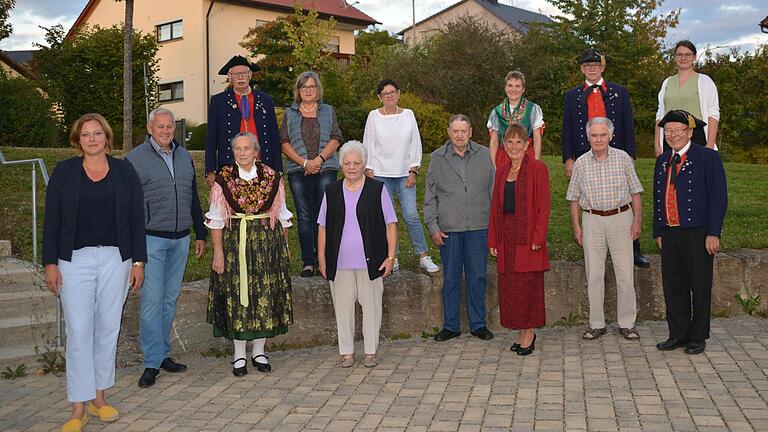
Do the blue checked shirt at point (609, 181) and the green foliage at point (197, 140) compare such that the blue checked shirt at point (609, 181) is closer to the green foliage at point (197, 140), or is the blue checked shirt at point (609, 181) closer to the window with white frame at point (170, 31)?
the green foliage at point (197, 140)

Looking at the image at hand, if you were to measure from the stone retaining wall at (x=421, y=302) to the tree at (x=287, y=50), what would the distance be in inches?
899

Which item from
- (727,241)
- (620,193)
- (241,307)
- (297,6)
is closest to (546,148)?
(297,6)

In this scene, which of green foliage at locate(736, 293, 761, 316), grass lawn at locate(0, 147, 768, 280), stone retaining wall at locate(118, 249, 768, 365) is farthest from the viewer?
grass lawn at locate(0, 147, 768, 280)

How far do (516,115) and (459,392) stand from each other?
307 centimetres

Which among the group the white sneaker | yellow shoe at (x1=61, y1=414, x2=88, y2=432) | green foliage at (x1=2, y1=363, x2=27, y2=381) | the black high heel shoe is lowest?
yellow shoe at (x1=61, y1=414, x2=88, y2=432)

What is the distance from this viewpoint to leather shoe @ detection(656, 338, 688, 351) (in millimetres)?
6973

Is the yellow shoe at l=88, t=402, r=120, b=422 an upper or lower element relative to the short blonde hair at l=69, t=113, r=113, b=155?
lower

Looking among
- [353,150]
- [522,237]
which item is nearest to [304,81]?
[353,150]

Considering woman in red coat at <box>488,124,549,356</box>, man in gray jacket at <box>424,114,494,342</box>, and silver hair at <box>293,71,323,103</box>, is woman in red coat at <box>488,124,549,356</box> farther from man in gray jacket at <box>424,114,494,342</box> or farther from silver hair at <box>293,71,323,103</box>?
silver hair at <box>293,71,323,103</box>

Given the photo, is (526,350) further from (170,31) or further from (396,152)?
(170,31)

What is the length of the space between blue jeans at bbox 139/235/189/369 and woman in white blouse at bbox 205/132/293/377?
33 cm

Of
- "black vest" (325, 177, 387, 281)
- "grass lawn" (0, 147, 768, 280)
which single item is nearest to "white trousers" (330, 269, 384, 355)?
"black vest" (325, 177, 387, 281)

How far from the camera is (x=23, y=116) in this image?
20156 millimetres

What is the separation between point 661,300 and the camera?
8.26 metres
